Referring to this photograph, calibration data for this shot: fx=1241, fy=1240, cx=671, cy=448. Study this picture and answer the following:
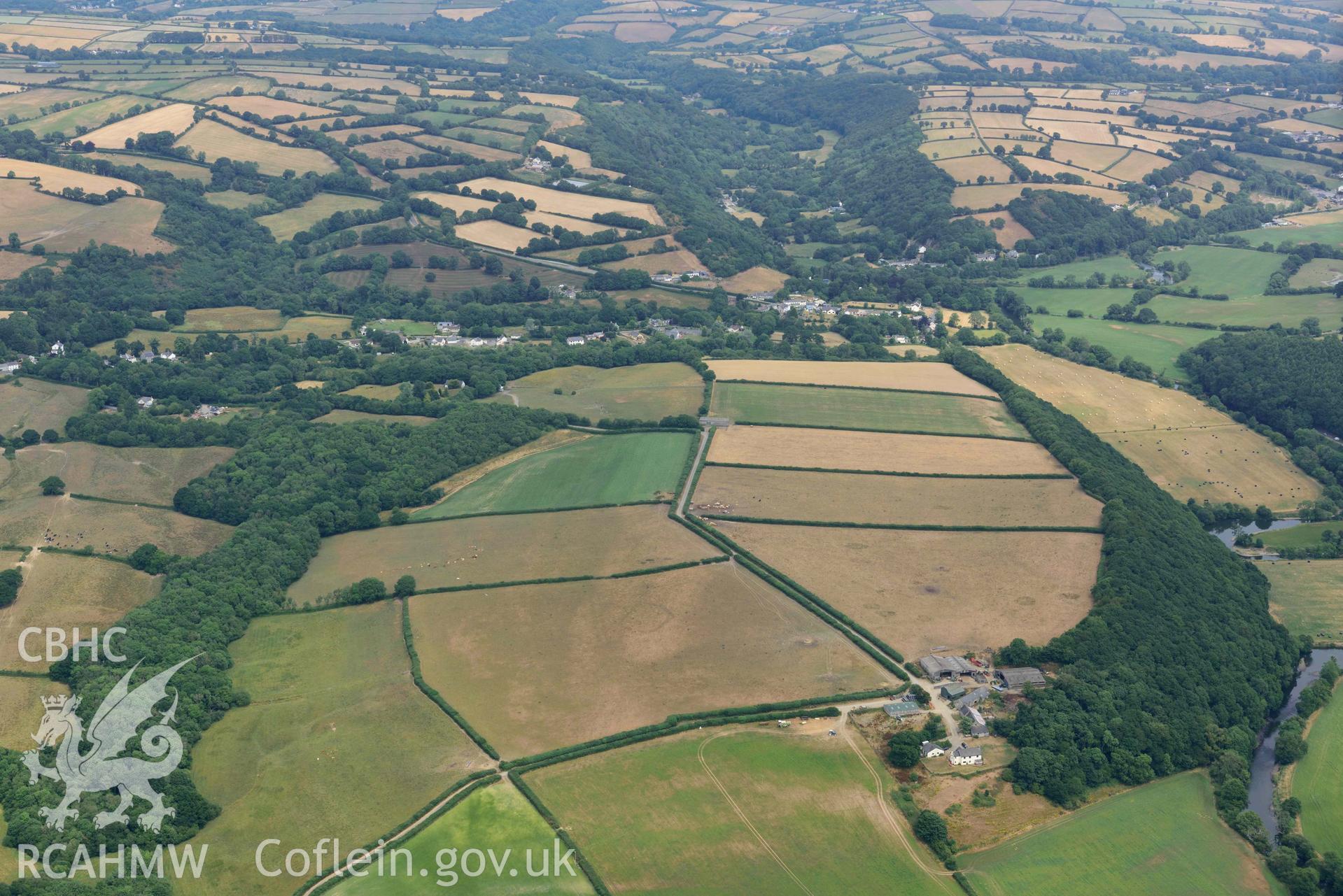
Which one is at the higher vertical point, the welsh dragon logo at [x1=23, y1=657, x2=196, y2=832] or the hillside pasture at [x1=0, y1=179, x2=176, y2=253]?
the hillside pasture at [x1=0, y1=179, x2=176, y2=253]

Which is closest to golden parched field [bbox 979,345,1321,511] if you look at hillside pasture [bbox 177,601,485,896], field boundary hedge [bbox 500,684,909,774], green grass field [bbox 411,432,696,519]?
green grass field [bbox 411,432,696,519]

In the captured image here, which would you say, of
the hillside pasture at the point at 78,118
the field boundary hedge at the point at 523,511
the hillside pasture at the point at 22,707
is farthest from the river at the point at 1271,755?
the hillside pasture at the point at 78,118

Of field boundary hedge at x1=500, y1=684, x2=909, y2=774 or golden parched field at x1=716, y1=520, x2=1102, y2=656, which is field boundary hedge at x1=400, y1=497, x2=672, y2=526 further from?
field boundary hedge at x1=500, y1=684, x2=909, y2=774

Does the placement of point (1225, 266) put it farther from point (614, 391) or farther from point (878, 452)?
→ point (614, 391)

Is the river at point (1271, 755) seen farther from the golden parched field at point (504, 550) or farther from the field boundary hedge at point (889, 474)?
the golden parched field at point (504, 550)

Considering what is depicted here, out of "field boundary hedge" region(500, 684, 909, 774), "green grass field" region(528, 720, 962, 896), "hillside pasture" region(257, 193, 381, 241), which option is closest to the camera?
"green grass field" region(528, 720, 962, 896)

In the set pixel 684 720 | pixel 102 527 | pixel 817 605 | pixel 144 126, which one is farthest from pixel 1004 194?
pixel 102 527

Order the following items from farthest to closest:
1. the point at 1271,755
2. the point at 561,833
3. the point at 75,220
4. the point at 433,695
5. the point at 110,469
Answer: the point at 75,220, the point at 110,469, the point at 1271,755, the point at 433,695, the point at 561,833
